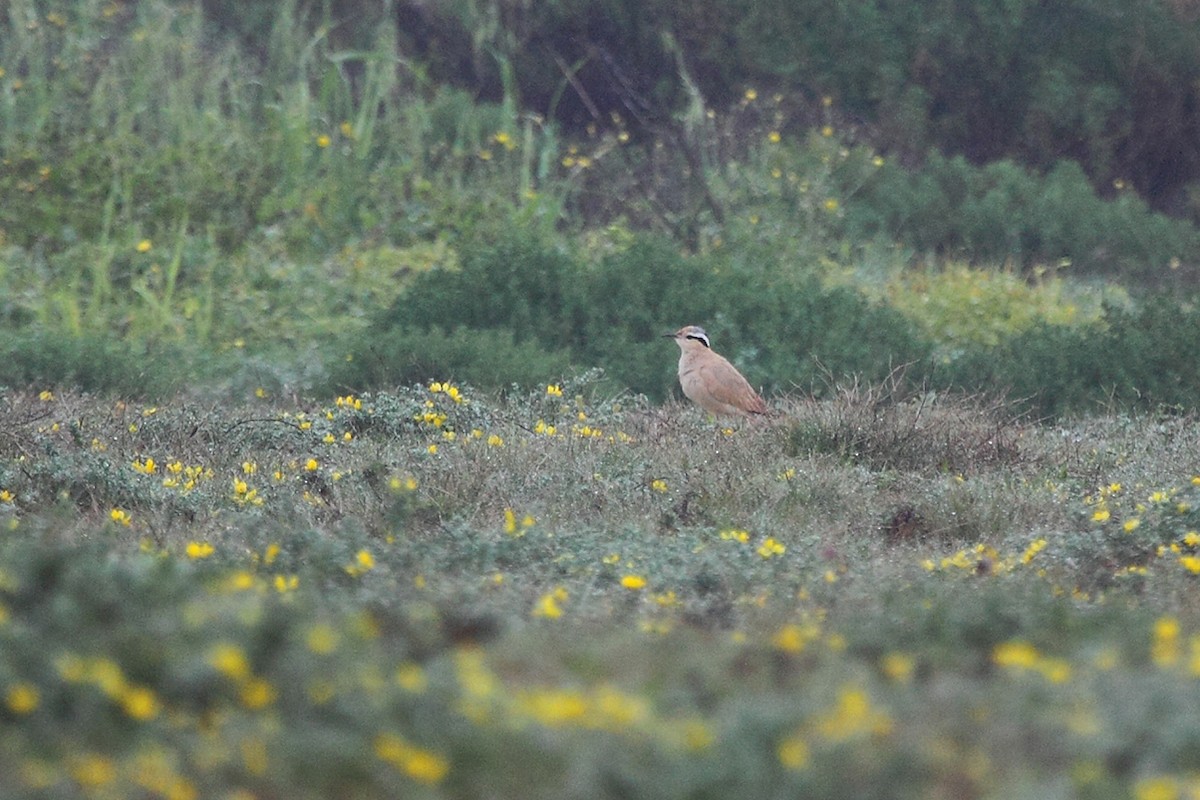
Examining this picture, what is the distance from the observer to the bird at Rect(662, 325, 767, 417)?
28.4 ft

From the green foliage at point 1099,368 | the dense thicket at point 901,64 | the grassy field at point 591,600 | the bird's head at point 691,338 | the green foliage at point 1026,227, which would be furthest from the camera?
the dense thicket at point 901,64

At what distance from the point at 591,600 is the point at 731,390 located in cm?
366

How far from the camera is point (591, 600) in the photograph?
5098 mm

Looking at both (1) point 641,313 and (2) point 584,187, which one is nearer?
(1) point 641,313

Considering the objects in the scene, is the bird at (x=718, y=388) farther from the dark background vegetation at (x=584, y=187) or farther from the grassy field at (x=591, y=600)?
the dark background vegetation at (x=584, y=187)

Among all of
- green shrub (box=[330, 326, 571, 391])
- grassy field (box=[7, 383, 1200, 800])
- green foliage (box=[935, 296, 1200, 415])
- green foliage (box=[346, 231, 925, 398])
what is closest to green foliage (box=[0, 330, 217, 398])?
grassy field (box=[7, 383, 1200, 800])

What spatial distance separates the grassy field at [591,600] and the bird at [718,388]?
0.60 feet

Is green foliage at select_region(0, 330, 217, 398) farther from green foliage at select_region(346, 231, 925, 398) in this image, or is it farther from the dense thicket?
the dense thicket

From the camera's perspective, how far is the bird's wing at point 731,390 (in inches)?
340

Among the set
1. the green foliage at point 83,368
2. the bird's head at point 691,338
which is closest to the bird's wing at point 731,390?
the bird's head at point 691,338

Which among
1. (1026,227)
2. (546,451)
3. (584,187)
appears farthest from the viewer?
(584,187)

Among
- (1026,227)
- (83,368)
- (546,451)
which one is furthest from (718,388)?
(1026,227)

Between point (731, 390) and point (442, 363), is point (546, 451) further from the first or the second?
point (442, 363)

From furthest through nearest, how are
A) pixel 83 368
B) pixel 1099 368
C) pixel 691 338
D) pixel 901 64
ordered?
1. pixel 901 64
2. pixel 1099 368
3. pixel 83 368
4. pixel 691 338
